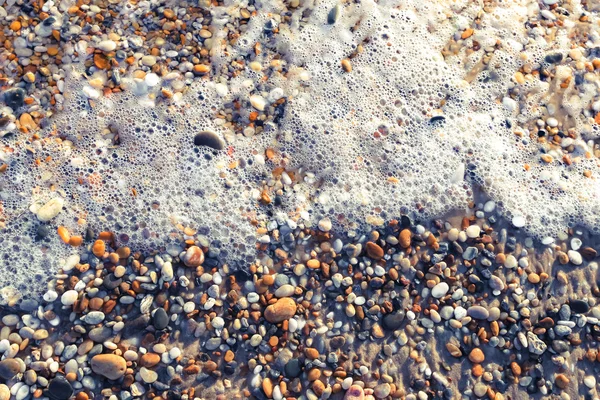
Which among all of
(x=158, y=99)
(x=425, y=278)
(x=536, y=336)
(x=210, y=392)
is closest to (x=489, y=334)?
(x=536, y=336)

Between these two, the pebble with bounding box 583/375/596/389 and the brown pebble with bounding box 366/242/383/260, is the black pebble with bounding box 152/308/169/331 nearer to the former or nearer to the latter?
the brown pebble with bounding box 366/242/383/260

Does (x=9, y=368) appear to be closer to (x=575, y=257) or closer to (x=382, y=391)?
(x=382, y=391)

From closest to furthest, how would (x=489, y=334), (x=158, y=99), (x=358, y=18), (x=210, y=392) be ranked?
(x=210, y=392), (x=489, y=334), (x=158, y=99), (x=358, y=18)

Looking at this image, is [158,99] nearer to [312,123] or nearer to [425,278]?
[312,123]

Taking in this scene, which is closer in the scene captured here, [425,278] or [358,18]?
[425,278]

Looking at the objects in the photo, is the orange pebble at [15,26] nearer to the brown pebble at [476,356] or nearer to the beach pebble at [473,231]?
the beach pebble at [473,231]

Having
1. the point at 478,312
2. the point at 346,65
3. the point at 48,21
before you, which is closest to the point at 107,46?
the point at 48,21

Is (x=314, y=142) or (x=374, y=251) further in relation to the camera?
(x=314, y=142)

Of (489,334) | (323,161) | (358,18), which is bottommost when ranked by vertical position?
(489,334)
